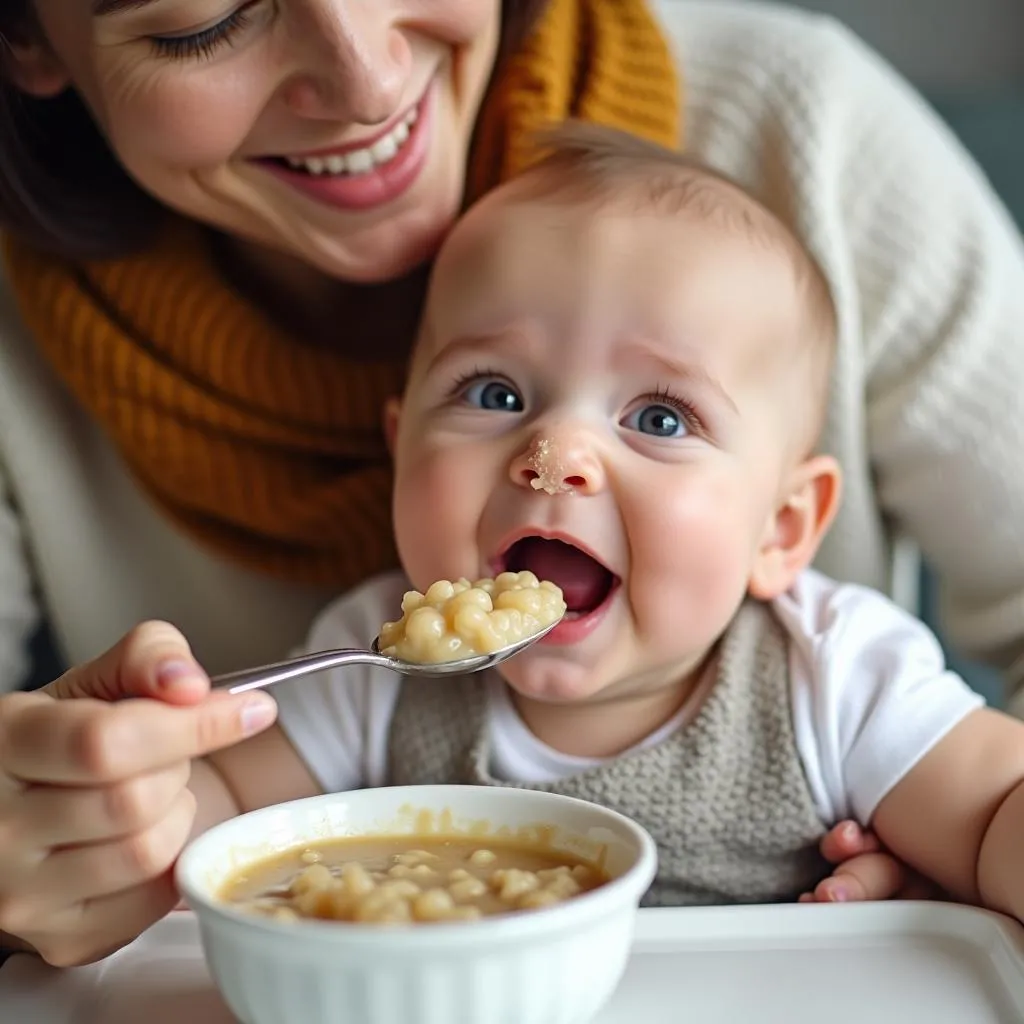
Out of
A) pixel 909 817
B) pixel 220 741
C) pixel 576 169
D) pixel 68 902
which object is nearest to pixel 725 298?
pixel 576 169

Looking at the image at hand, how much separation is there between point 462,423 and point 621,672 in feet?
0.75

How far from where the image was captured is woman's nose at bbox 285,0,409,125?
107 centimetres

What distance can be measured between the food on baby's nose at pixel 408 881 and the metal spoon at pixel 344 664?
110mm

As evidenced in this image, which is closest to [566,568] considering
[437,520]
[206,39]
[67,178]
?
[437,520]

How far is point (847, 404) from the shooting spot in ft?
4.40

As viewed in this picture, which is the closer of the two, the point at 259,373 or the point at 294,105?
the point at 294,105

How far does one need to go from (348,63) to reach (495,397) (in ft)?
0.98

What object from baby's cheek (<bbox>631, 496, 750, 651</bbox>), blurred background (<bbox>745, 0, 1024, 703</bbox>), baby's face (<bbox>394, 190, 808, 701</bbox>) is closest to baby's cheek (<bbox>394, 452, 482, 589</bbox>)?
baby's face (<bbox>394, 190, 808, 701</bbox>)

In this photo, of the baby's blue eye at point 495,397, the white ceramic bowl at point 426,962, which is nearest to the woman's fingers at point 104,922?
the white ceramic bowl at point 426,962

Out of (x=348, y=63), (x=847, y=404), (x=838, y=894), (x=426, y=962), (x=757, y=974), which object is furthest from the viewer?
(x=847, y=404)

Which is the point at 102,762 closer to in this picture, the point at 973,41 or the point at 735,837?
the point at 735,837

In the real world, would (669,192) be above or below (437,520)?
above

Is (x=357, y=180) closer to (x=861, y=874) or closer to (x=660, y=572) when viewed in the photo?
(x=660, y=572)

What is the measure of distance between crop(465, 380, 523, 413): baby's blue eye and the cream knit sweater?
0.44 meters
